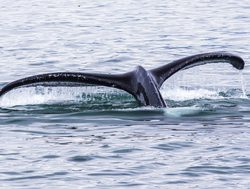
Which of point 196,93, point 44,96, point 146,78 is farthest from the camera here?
point 196,93

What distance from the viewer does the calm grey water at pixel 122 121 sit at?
Result: 512 inches

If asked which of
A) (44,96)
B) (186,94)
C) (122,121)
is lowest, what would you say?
(122,121)

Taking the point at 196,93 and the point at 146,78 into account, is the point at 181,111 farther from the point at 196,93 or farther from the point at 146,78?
the point at 196,93

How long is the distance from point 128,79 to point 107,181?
11.8ft

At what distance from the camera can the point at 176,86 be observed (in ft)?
63.3

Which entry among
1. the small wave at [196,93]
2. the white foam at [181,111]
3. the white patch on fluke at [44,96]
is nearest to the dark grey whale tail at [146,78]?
the white foam at [181,111]

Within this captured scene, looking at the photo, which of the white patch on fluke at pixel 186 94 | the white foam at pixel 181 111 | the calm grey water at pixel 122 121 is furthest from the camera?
the white patch on fluke at pixel 186 94

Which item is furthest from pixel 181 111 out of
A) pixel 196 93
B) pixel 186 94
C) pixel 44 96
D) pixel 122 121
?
pixel 44 96

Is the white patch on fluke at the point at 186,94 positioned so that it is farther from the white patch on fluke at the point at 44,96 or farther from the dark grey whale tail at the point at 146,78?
the dark grey whale tail at the point at 146,78

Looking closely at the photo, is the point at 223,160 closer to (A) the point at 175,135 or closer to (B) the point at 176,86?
(A) the point at 175,135

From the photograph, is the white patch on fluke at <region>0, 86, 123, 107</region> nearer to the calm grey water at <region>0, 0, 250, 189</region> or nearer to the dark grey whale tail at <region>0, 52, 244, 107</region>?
the calm grey water at <region>0, 0, 250, 189</region>

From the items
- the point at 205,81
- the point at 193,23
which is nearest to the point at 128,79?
the point at 205,81

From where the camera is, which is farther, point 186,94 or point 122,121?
point 186,94

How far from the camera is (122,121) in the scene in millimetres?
16062
